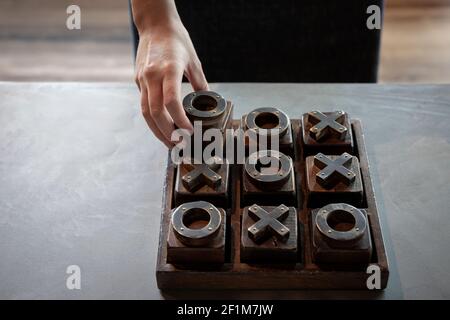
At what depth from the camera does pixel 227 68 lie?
2086mm

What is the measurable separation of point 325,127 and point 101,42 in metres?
2.09

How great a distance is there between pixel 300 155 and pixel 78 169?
454mm

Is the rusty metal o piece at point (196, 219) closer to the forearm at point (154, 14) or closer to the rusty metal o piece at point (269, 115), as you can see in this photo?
the rusty metal o piece at point (269, 115)

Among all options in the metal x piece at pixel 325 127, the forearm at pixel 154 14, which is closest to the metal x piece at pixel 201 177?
the metal x piece at pixel 325 127

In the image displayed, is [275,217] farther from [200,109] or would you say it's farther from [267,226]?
[200,109]

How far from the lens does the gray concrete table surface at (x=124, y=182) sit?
129cm

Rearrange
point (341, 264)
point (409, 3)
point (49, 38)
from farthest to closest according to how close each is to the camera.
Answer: point (409, 3) → point (49, 38) → point (341, 264)

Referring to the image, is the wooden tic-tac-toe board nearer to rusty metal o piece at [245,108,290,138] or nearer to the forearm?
rusty metal o piece at [245,108,290,138]

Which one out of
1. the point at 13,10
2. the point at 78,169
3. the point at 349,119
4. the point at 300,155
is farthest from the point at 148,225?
the point at 13,10

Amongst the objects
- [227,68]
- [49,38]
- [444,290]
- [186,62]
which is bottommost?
[444,290]

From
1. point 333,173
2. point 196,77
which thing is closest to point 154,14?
point 196,77

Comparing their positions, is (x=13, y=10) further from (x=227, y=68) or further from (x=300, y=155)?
(x=300, y=155)

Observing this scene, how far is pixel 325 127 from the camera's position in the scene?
1446 millimetres

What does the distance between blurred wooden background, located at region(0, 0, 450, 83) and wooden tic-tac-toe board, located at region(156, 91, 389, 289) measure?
5.97ft
